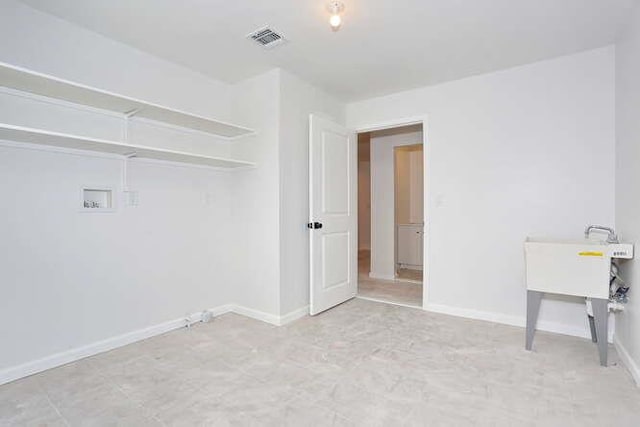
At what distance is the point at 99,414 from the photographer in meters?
1.76

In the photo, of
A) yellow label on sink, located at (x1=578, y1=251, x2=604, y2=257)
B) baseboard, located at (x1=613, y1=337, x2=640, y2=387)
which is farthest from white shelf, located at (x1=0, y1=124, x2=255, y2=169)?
baseboard, located at (x1=613, y1=337, x2=640, y2=387)

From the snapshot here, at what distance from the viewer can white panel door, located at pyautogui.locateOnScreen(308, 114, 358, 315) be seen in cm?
330

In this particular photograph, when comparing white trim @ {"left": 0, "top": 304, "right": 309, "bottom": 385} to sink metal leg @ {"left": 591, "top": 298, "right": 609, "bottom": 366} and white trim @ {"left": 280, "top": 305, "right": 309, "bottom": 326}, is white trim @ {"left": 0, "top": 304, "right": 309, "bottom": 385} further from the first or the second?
sink metal leg @ {"left": 591, "top": 298, "right": 609, "bottom": 366}

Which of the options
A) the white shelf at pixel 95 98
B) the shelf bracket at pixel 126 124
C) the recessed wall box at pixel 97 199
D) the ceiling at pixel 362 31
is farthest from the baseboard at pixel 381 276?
A: the shelf bracket at pixel 126 124

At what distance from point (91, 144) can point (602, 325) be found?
372cm

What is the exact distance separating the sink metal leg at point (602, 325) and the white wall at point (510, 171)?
0.58 meters

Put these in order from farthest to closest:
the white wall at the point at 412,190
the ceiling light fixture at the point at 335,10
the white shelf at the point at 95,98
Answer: the white wall at the point at 412,190
the ceiling light fixture at the point at 335,10
the white shelf at the point at 95,98

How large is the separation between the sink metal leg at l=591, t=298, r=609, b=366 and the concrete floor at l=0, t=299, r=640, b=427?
0.11 meters

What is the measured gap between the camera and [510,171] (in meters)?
3.06

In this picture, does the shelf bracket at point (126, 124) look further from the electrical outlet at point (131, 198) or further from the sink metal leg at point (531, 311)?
the sink metal leg at point (531, 311)

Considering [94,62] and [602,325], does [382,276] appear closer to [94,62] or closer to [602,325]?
[602,325]

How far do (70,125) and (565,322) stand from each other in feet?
14.0

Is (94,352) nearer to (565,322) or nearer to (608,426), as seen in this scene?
(608,426)

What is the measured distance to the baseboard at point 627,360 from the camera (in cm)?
203
